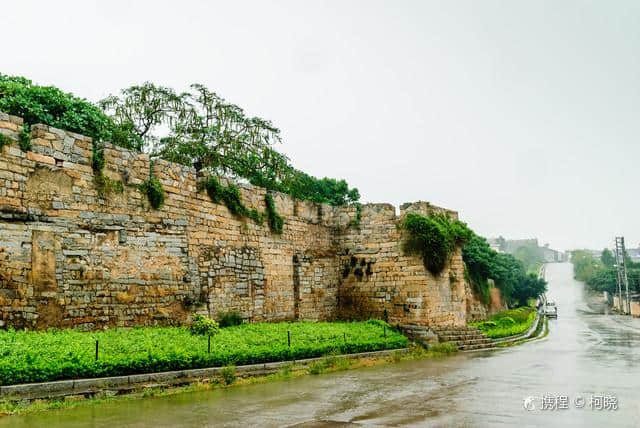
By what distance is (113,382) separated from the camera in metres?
8.38

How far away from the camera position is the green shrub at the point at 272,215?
16.4 metres

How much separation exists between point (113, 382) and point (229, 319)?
5.74m

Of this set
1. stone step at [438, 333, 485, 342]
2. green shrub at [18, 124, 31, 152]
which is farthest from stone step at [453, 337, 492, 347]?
green shrub at [18, 124, 31, 152]

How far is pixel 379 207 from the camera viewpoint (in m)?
18.5

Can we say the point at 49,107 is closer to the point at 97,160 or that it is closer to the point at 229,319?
the point at 97,160

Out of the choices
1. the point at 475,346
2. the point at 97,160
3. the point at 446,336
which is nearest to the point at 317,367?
the point at 97,160

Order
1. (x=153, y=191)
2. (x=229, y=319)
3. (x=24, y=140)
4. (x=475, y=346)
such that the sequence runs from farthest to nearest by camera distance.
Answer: (x=475, y=346)
(x=229, y=319)
(x=153, y=191)
(x=24, y=140)

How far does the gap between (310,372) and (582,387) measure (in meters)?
5.02

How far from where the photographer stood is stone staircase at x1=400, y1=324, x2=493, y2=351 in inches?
656

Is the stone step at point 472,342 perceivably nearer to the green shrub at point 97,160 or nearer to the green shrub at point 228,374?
the green shrub at point 228,374

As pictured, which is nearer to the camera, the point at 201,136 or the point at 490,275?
the point at 201,136

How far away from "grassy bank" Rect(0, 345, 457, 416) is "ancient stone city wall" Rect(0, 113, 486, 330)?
7.97 ft

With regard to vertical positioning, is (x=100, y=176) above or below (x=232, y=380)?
above

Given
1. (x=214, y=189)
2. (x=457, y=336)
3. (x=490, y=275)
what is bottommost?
(x=457, y=336)
